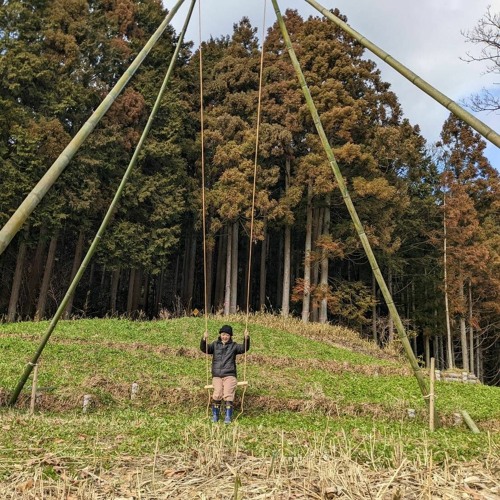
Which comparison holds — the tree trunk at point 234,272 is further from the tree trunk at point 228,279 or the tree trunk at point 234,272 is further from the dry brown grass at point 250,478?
the dry brown grass at point 250,478

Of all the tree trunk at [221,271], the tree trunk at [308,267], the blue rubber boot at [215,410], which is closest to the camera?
the blue rubber boot at [215,410]

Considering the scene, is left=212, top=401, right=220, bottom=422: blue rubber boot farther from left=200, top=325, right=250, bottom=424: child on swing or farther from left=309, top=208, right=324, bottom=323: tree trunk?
left=309, top=208, right=324, bottom=323: tree trunk

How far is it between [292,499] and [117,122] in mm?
17787

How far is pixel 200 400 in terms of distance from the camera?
8.05 metres

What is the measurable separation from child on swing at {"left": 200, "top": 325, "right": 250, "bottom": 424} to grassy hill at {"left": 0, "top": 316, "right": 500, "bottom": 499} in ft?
1.29

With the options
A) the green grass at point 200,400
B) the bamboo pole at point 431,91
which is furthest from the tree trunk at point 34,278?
the bamboo pole at point 431,91

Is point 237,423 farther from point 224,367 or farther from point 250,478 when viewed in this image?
point 250,478

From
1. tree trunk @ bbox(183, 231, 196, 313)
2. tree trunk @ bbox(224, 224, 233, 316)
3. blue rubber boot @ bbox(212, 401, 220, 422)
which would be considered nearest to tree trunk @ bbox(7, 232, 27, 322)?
tree trunk @ bbox(224, 224, 233, 316)

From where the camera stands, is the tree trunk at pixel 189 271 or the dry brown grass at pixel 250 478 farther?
the tree trunk at pixel 189 271

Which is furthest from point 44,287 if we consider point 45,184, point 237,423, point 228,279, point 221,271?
point 45,184

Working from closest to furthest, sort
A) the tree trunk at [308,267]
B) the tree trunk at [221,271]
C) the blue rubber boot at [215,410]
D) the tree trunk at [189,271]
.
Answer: the blue rubber boot at [215,410] < the tree trunk at [308,267] < the tree trunk at [221,271] < the tree trunk at [189,271]

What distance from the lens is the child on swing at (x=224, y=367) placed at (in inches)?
258

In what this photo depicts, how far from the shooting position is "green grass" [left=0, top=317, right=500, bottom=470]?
3.78m

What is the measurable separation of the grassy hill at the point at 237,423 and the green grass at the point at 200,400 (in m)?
0.03
